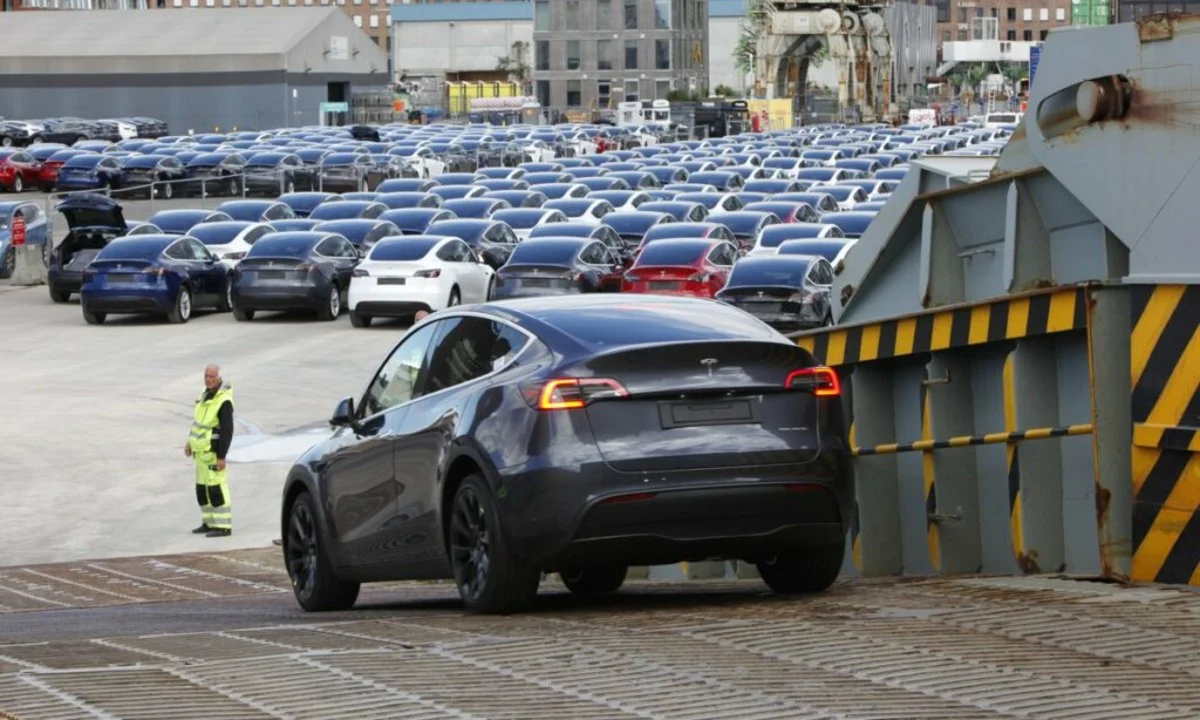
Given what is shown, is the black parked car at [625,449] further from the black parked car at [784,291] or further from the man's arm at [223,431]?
the black parked car at [784,291]

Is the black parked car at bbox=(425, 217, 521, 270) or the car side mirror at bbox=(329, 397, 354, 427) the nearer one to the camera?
the car side mirror at bbox=(329, 397, 354, 427)

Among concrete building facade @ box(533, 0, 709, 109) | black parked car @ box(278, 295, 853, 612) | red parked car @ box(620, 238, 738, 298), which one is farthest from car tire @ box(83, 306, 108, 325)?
concrete building facade @ box(533, 0, 709, 109)

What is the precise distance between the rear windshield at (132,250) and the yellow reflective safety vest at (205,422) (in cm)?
1892

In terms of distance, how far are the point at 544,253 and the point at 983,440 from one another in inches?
1074

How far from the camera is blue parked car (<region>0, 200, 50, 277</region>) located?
47531mm

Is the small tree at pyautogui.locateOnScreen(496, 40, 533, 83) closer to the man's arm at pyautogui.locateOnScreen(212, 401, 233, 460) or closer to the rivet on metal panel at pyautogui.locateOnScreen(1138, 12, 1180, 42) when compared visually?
the man's arm at pyautogui.locateOnScreen(212, 401, 233, 460)

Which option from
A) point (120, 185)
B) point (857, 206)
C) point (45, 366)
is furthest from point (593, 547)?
point (120, 185)

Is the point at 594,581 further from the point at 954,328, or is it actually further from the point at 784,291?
the point at 784,291

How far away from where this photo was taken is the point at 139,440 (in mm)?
25578

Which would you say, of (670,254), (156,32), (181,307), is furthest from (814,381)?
(156,32)

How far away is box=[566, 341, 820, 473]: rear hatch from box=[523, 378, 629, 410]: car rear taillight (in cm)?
3

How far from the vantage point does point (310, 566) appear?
38.4 ft

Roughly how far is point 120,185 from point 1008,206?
61.0 m

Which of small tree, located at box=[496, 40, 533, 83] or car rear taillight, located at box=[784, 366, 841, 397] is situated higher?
small tree, located at box=[496, 40, 533, 83]
